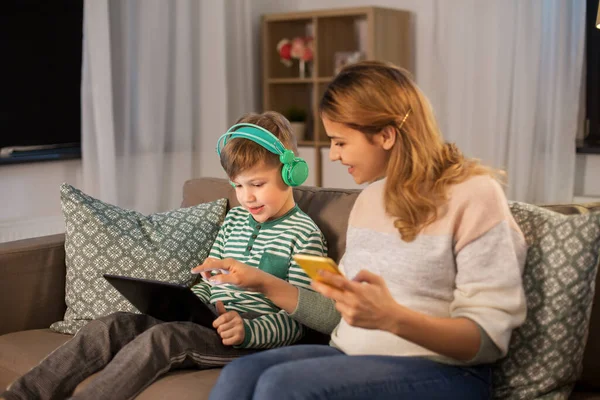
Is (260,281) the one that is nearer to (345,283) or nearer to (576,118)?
(345,283)

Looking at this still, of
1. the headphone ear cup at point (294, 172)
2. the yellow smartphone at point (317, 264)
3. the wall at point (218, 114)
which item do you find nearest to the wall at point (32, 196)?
the wall at point (218, 114)

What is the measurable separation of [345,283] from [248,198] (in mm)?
705

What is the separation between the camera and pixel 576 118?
12.6 feet

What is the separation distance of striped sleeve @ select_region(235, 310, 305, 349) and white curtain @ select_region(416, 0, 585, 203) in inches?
86.5

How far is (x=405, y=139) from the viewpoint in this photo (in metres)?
1.62

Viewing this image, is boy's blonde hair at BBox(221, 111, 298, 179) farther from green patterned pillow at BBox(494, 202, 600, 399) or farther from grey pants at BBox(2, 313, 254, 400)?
green patterned pillow at BBox(494, 202, 600, 399)

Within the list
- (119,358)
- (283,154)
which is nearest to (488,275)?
(283,154)

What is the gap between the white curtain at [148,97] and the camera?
3879mm

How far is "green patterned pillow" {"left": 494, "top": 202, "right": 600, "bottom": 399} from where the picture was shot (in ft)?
5.12

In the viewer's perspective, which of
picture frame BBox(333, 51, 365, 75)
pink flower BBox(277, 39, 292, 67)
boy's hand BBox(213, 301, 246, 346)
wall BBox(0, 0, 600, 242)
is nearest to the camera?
boy's hand BBox(213, 301, 246, 346)

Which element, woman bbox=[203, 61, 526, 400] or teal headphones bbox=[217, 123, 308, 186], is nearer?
woman bbox=[203, 61, 526, 400]

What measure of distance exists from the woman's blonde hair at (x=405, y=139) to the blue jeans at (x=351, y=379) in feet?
0.82

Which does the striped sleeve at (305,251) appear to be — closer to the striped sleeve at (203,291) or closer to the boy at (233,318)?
the boy at (233,318)

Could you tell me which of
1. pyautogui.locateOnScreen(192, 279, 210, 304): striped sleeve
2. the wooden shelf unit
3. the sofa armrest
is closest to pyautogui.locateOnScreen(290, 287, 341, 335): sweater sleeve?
pyautogui.locateOnScreen(192, 279, 210, 304): striped sleeve
